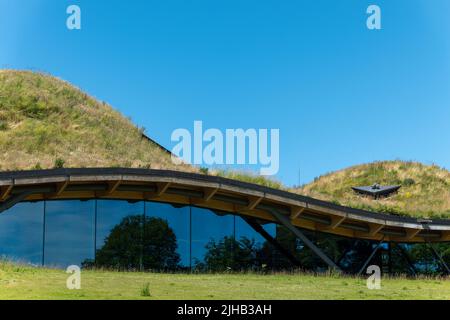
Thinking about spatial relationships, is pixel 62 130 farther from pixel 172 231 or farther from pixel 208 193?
pixel 208 193

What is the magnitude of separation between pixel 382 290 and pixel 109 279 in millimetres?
8384

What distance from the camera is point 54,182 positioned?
2450cm

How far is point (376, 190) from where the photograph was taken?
186ft

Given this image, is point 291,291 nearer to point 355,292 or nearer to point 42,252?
point 355,292

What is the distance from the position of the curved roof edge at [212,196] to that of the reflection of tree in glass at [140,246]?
40.2 inches

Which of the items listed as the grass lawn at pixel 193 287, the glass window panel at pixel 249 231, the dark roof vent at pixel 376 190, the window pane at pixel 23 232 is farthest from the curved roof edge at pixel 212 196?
the dark roof vent at pixel 376 190

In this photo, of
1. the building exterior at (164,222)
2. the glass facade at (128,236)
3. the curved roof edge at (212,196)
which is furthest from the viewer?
the glass facade at (128,236)

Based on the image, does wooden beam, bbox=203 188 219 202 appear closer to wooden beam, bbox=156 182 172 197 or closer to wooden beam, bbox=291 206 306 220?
wooden beam, bbox=156 182 172 197

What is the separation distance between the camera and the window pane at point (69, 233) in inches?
1021

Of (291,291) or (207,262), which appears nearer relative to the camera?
(291,291)

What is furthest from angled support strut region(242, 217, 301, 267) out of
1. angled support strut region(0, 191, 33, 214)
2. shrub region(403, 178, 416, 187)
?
shrub region(403, 178, 416, 187)

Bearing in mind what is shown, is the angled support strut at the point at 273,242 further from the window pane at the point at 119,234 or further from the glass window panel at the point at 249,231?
the window pane at the point at 119,234

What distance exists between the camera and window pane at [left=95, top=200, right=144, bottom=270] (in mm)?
26609
